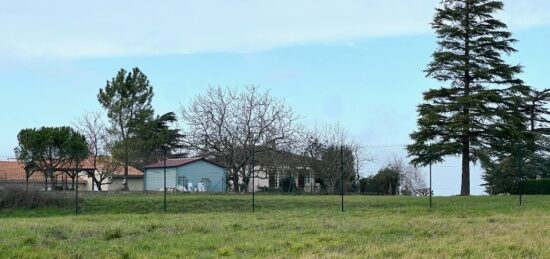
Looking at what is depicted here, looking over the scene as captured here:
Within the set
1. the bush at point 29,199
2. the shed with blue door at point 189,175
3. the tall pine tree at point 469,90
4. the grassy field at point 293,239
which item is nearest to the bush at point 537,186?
the tall pine tree at point 469,90

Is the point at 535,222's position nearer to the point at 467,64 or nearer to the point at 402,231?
the point at 402,231

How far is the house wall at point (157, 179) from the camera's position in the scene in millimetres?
50312

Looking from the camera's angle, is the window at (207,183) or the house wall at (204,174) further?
the window at (207,183)

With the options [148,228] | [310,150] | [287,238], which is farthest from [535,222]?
[310,150]

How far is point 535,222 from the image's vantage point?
13.2 meters

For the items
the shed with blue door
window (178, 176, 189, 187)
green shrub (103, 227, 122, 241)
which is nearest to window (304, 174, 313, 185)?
the shed with blue door

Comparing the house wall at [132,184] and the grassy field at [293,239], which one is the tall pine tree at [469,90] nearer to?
the grassy field at [293,239]

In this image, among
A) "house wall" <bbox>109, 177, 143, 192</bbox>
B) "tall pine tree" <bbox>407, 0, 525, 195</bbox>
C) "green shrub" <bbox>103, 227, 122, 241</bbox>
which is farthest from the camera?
"house wall" <bbox>109, 177, 143, 192</bbox>

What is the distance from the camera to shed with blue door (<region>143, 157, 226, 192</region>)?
164ft

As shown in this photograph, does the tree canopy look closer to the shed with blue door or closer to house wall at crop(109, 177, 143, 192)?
the shed with blue door

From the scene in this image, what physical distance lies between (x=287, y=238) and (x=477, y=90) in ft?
92.0

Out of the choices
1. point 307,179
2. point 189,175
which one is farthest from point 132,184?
point 307,179

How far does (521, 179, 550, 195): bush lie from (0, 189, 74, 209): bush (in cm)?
2587

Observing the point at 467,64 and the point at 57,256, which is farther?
the point at 467,64
